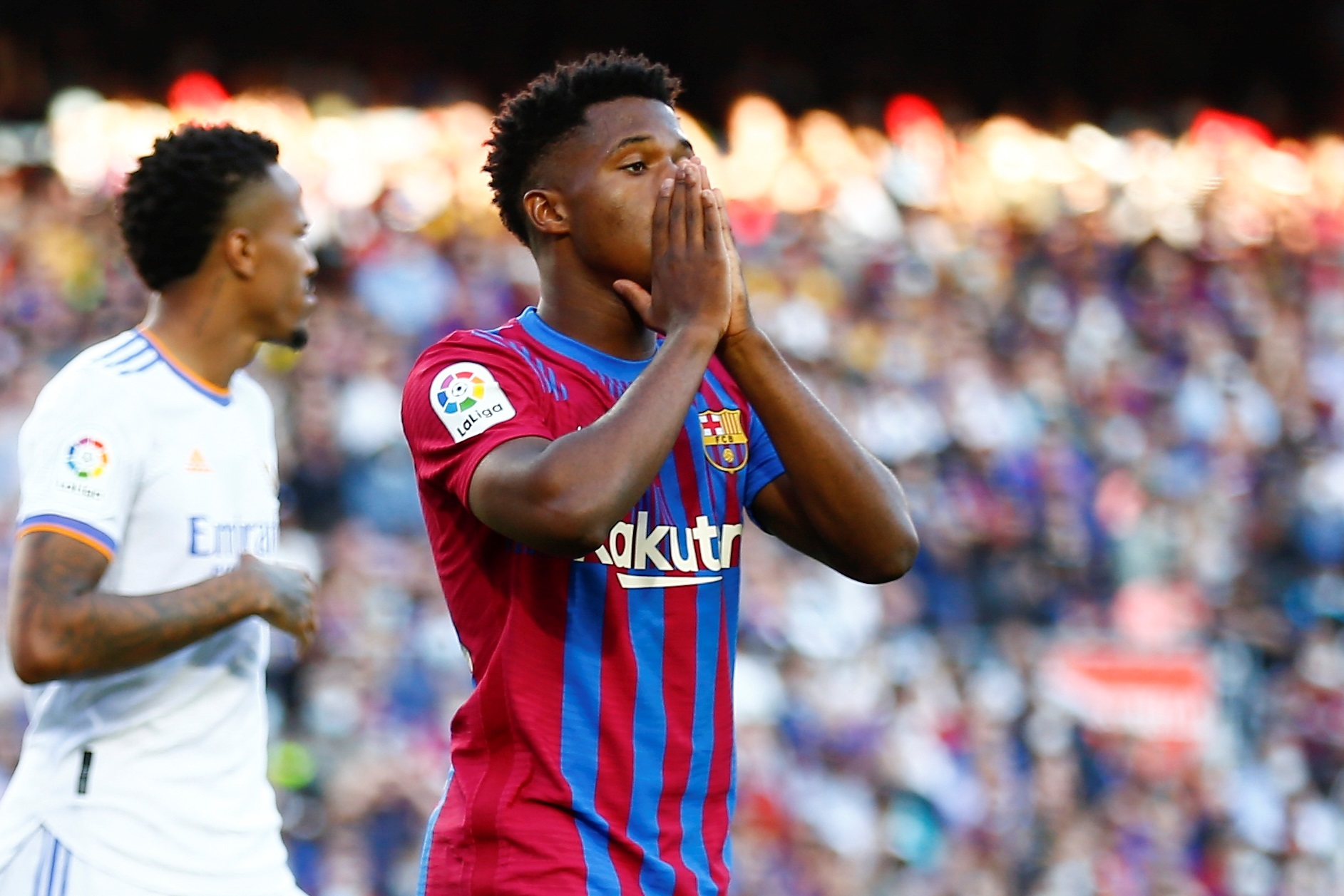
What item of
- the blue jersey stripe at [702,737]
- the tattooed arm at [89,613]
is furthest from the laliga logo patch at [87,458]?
the blue jersey stripe at [702,737]

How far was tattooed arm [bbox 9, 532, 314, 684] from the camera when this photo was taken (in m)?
2.79

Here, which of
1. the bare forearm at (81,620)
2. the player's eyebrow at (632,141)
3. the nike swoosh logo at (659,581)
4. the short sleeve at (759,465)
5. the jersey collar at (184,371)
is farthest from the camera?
the jersey collar at (184,371)

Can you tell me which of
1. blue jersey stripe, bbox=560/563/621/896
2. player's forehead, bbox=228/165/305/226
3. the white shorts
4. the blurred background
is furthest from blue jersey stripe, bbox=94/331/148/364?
the blurred background

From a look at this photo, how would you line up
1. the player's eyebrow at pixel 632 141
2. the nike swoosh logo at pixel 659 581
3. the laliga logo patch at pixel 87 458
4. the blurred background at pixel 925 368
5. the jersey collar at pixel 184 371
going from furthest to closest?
the blurred background at pixel 925 368 → the jersey collar at pixel 184 371 → the laliga logo patch at pixel 87 458 → the player's eyebrow at pixel 632 141 → the nike swoosh logo at pixel 659 581

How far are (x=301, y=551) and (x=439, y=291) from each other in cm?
214

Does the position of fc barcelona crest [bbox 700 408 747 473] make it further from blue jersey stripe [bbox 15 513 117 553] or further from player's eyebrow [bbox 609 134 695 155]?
blue jersey stripe [bbox 15 513 117 553]

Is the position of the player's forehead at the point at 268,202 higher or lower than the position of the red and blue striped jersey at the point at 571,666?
higher

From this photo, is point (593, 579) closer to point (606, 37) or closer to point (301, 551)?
point (301, 551)

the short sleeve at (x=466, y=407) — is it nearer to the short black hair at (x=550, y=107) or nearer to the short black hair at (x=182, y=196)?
the short black hair at (x=550, y=107)

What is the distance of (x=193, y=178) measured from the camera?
11.1 ft

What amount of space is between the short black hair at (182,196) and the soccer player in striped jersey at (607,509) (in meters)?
1.15

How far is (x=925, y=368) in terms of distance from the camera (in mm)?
10219

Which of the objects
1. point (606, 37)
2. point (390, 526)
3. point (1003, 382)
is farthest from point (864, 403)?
point (606, 37)

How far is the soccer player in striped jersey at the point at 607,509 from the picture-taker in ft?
7.08
